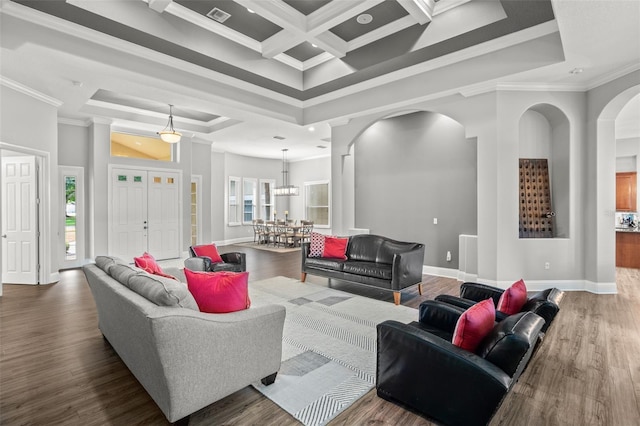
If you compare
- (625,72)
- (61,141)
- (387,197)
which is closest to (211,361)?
(387,197)

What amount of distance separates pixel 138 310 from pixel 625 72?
618 centimetres

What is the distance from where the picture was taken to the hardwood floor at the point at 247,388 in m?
2.14

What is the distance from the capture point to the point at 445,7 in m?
4.02

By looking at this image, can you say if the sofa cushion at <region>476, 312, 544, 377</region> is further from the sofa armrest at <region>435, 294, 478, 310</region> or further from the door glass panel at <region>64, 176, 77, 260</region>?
the door glass panel at <region>64, 176, 77, 260</region>

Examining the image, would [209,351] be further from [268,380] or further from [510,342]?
[510,342]

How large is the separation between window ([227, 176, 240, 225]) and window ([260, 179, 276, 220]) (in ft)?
3.34

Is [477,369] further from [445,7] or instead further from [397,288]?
[445,7]

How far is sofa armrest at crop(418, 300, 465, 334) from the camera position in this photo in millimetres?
2529

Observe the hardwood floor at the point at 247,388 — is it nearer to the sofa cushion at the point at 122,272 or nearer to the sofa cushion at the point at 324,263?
the sofa cushion at the point at 122,272

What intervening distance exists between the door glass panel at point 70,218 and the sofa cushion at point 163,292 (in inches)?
249

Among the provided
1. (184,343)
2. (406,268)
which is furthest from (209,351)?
(406,268)

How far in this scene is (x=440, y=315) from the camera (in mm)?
2594

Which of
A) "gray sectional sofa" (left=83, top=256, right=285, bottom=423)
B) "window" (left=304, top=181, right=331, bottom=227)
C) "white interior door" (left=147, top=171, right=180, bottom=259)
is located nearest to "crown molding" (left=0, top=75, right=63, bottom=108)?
"white interior door" (left=147, top=171, right=180, bottom=259)

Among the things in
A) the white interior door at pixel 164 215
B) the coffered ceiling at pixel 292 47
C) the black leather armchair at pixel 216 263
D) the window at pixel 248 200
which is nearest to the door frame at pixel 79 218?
the white interior door at pixel 164 215
